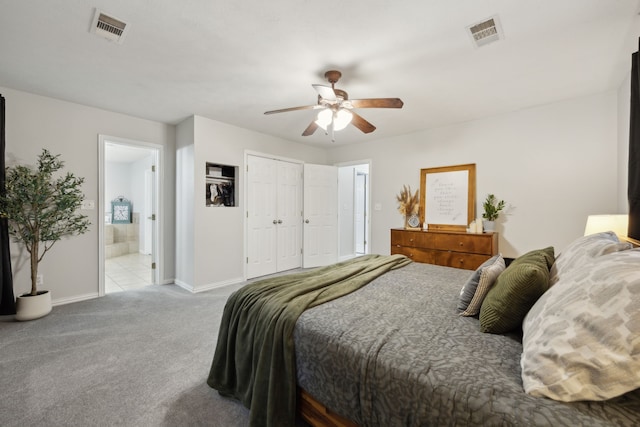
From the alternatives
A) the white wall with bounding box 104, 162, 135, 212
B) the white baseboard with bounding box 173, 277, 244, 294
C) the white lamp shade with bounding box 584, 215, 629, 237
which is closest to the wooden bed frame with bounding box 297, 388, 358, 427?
the white lamp shade with bounding box 584, 215, 629, 237

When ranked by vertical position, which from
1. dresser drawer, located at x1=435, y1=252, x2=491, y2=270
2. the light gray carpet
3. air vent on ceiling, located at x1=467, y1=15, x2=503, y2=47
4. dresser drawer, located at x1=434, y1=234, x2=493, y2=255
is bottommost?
the light gray carpet

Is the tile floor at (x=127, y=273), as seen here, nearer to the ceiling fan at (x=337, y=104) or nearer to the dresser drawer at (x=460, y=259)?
the ceiling fan at (x=337, y=104)

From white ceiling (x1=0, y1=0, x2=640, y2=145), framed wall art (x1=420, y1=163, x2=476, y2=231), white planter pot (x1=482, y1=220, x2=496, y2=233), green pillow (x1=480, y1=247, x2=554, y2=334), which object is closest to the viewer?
green pillow (x1=480, y1=247, x2=554, y2=334)

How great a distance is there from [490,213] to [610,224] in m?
1.41

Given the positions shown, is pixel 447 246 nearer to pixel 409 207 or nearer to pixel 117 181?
pixel 409 207

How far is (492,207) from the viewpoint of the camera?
365 cm

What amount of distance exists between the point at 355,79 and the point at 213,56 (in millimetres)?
1318

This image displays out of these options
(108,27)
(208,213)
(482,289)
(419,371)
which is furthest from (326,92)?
(208,213)

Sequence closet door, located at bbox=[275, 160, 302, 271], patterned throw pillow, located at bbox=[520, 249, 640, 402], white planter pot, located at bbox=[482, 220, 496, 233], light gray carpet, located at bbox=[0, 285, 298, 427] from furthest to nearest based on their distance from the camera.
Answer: closet door, located at bbox=[275, 160, 302, 271]
white planter pot, located at bbox=[482, 220, 496, 233]
light gray carpet, located at bbox=[0, 285, 298, 427]
patterned throw pillow, located at bbox=[520, 249, 640, 402]

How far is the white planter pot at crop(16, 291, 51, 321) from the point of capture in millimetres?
2799

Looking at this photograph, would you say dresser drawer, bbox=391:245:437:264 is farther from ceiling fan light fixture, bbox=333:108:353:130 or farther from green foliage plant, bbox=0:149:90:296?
green foliage plant, bbox=0:149:90:296

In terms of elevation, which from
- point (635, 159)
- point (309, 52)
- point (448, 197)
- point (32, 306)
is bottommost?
point (32, 306)

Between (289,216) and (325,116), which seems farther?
(289,216)

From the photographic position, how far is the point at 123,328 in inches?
106
